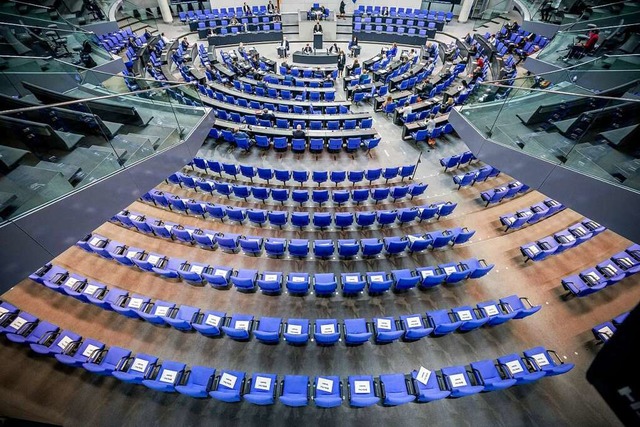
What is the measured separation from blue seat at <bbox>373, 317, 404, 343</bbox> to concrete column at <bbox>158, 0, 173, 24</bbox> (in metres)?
31.5

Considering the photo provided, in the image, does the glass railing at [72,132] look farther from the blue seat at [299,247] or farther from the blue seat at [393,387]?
the blue seat at [393,387]

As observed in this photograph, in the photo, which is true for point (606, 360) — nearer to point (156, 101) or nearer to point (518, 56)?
point (156, 101)

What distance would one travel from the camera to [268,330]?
6.08 meters

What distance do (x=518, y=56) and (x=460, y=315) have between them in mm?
21114

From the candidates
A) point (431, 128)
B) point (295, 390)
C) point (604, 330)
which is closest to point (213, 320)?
point (295, 390)

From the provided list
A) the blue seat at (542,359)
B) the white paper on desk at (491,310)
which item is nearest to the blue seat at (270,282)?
the white paper on desk at (491,310)

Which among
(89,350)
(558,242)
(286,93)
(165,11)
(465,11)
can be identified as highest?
(465,11)

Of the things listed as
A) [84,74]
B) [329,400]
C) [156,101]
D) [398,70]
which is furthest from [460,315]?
[398,70]

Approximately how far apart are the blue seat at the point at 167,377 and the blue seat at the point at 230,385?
768mm

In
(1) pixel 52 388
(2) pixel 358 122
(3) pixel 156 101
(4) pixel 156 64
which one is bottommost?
(1) pixel 52 388

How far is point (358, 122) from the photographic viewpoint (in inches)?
505

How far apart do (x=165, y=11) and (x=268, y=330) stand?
30602 millimetres

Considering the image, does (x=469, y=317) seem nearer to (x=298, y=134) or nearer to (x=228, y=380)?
(x=228, y=380)

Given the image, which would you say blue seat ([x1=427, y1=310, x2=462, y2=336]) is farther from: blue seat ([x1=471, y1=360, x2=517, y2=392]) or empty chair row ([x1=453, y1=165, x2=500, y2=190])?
empty chair row ([x1=453, y1=165, x2=500, y2=190])
